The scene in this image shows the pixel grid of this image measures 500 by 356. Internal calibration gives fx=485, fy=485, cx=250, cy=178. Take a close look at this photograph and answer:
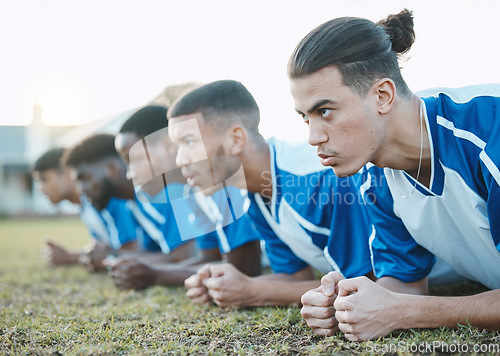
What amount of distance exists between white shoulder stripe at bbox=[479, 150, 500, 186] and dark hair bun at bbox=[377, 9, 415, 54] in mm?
677

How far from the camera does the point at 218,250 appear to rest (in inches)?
181

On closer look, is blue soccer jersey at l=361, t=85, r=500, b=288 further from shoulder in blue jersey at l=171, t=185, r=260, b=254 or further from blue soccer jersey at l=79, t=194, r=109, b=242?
blue soccer jersey at l=79, t=194, r=109, b=242

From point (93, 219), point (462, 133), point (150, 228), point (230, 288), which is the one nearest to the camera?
point (462, 133)

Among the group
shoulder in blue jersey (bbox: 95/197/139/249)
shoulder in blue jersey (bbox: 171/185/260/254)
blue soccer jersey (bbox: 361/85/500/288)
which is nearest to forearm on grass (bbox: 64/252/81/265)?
shoulder in blue jersey (bbox: 95/197/139/249)

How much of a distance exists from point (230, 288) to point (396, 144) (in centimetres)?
136

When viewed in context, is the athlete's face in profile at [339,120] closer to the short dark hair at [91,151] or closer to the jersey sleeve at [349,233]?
the jersey sleeve at [349,233]

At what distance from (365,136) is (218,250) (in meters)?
2.65

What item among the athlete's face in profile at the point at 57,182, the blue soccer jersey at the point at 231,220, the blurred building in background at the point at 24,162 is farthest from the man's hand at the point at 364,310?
the blurred building in background at the point at 24,162

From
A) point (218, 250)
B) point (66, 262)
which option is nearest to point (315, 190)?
point (218, 250)

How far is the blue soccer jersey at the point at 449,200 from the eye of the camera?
214 centimetres

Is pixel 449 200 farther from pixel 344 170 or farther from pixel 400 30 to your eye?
pixel 400 30

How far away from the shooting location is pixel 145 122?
4793 millimetres

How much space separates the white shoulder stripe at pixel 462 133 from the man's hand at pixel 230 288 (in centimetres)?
151

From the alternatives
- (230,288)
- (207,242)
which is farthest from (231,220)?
(230,288)
